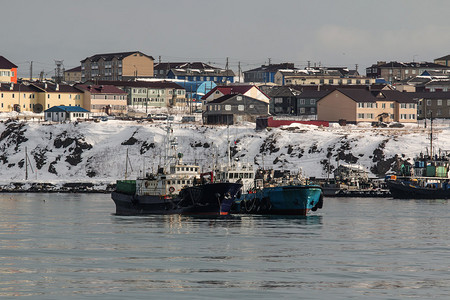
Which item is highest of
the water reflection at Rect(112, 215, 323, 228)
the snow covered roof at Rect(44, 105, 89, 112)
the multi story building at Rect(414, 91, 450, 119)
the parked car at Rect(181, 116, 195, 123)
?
the multi story building at Rect(414, 91, 450, 119)

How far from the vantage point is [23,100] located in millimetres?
183000

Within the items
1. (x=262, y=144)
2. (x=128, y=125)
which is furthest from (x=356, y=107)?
(x=128, y=125)

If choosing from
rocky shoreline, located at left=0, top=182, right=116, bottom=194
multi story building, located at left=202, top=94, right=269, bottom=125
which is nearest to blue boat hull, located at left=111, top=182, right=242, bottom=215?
rocky shoreline, located at left=0, top=182, right=116, bottom=194

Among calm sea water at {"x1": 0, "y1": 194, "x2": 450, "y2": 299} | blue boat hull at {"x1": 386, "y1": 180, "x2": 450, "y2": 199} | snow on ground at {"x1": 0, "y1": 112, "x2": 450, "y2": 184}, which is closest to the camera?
calm sea water at {"x1": 0, "y1": 194, "x2": 450, "y2": 299}

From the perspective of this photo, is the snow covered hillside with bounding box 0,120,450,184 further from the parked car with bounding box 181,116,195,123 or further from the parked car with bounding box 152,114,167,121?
the parked car with bounding box 152,114,167,121

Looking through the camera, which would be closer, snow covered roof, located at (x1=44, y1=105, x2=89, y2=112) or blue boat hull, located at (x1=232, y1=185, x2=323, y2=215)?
blue boat hull, located at (x1=232, y1=185, x2=323, y2=215)

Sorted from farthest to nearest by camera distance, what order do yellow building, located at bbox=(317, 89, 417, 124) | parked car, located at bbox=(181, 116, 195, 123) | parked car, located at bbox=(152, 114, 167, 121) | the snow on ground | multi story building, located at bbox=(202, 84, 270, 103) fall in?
1. multi story building, located at bbox=(202, 84, 270, 103)
2. parked car, located at bbox=(152, 114, 167, 121)
3. yellow building, located at bbox=(317, 89, 417, 124)
4. parked car, located at bbox=(181, 116, 195, 123)
5. the snow on ground

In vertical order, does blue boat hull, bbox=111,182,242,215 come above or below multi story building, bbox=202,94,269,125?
below

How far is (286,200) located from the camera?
83938 mm

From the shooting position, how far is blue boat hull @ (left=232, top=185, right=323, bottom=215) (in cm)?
8344

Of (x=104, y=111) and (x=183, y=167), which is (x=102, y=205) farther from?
(x=104, y=111)

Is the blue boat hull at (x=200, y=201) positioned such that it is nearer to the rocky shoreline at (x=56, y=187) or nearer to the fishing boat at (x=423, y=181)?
the fishing boat at (x=423, y=181)

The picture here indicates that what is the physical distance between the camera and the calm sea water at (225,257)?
39.8 metres

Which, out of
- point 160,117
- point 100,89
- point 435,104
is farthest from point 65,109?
point 435,104
